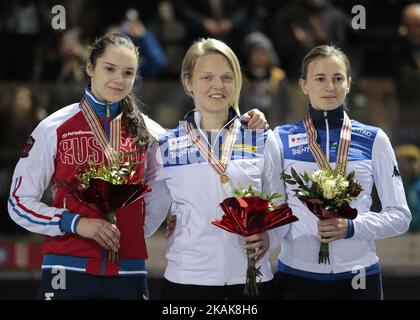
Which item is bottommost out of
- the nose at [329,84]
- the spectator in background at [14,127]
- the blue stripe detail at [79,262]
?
the blue stripe detail at [79,262]

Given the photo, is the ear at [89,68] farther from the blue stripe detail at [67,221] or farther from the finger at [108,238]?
the finger at [108,238]

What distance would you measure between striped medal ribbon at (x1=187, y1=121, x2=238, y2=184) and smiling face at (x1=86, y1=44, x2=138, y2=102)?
361mm

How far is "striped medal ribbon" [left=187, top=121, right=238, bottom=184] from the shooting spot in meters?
4.43

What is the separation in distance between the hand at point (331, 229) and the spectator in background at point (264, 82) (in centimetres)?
285

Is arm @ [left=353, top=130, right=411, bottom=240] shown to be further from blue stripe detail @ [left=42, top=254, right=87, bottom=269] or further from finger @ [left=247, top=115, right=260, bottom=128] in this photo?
blue stripe detail @ [left=42, top=254, right=87, bottom=269]

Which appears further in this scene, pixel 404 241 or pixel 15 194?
pixel 404 241

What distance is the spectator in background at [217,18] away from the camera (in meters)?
8.97

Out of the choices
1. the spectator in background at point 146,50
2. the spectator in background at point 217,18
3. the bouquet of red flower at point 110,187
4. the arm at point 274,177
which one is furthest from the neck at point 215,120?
the spectator in background at point 217,18

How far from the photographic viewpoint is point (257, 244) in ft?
14.3

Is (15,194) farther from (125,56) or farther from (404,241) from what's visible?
(404,241)

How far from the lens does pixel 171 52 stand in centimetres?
898

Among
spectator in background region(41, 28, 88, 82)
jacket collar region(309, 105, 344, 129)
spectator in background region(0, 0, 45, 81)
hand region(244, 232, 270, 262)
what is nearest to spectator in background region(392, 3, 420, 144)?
spectator in background region(41, 28, 88, 82)

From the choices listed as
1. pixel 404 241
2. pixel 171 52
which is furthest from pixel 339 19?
pixel 404 241

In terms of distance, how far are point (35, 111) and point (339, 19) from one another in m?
2.94
